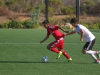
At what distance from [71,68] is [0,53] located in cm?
433

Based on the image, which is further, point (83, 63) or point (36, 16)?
point (36, 16)

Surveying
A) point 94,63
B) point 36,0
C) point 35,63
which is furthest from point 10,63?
point 36,0

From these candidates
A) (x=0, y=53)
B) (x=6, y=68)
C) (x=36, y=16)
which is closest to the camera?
(x=6, y=68)

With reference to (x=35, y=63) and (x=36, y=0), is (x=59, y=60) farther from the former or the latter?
(x=36, y=0)

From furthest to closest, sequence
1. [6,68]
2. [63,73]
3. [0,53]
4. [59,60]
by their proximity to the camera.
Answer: [0,53], [59,60], [6,68], [63,73]

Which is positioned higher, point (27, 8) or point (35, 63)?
point (35, 63)

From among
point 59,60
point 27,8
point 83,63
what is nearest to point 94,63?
point 83,63

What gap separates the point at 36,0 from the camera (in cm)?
7238

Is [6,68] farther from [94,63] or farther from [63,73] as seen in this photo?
[94,63]

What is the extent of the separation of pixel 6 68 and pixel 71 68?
182 cm

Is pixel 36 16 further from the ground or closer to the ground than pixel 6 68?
closer to the ground

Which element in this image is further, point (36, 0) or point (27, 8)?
point (36, 0)

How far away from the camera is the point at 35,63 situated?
10.0m

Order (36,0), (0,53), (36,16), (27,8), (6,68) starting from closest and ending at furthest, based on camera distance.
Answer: (6,68) → (0,53) → (36,16) → (27,8) → (36,0)
